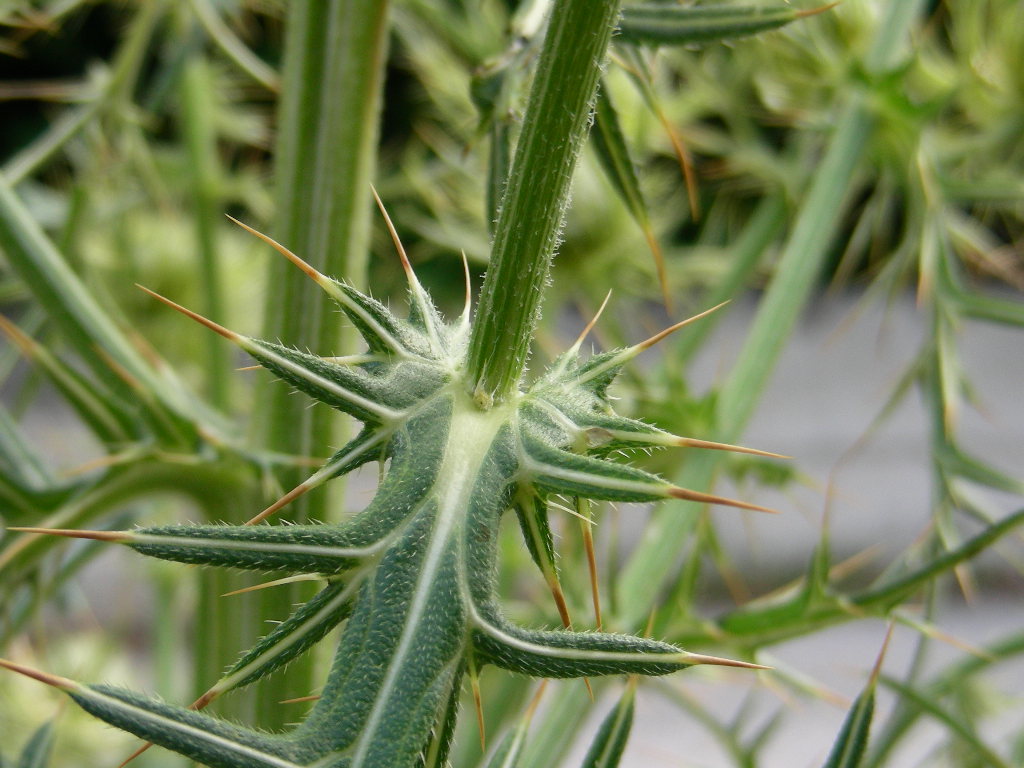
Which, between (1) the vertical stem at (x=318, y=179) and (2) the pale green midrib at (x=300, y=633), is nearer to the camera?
(2) the pale green midrib at (x=300, y=633)

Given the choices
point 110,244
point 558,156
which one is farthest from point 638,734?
point 558,156

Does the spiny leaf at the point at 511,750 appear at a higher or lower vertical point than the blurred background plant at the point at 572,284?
lower

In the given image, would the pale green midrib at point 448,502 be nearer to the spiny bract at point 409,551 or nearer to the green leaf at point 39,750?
the spiny bract at point 409,551

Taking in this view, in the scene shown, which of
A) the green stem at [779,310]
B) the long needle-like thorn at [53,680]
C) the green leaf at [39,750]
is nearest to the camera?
the long needle-like thorn at [53,680]

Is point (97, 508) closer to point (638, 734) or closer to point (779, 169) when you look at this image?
point (779, 169)

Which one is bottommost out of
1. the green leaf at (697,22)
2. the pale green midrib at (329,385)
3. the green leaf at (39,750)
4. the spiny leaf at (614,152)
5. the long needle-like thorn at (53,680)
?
the green leaf at (39,750)

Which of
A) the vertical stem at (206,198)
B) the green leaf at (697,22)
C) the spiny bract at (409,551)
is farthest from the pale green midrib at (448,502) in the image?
the vertical stem at (206,198)

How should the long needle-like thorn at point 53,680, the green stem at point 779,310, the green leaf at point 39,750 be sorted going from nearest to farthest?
the long needle-like thorn at point 53,680
the green leaf at point 39,750
the green stem at point 779,310
